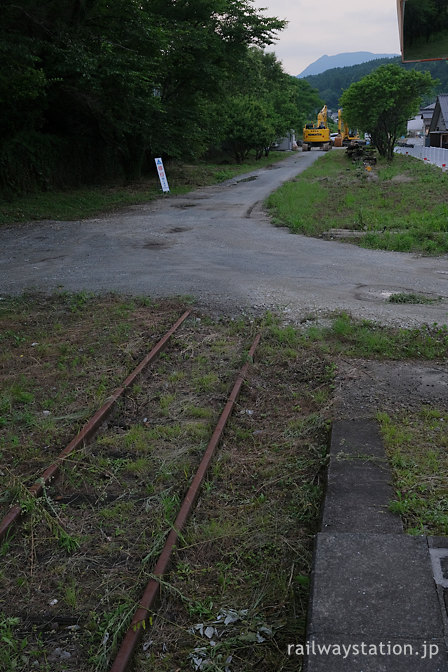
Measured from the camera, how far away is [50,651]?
9.99ft

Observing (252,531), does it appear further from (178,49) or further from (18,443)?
(178,49)

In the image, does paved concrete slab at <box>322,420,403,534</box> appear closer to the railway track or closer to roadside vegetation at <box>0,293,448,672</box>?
roadside vegetation at <box>0,293,448,672</box>

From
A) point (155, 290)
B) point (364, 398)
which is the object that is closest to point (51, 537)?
point (364, 398)

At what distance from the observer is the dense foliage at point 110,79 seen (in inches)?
696

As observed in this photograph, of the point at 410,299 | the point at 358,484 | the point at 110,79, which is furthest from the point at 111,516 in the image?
the point at 110,79

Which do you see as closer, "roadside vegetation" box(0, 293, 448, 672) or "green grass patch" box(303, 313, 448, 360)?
"roadside vegetation" box(0, 293, 448, 672)

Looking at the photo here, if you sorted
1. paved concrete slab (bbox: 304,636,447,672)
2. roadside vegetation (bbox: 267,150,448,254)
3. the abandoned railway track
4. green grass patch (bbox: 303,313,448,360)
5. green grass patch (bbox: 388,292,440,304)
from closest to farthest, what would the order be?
paved concrete slab (bbox: 304,636,447,672) → the abandoned railway track → green grass patch (bbox: 303,313,448,360) → green grass patch (bbox: 388,292,440,304) → roadside vegetation (bbox: 267,150,448,254)

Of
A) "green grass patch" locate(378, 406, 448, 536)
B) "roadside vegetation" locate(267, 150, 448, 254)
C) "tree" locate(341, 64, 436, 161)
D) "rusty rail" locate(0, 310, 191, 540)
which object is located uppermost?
"tree" locate(341, 64, 436, 161)

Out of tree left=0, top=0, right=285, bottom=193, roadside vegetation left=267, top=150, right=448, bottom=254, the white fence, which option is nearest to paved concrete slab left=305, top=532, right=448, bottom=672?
roadside vegetation left=267, top=150, right=448, bottom=254

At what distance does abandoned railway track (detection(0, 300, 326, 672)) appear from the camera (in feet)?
10.2

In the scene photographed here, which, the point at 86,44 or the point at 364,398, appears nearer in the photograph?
Answer: the point at 364,398

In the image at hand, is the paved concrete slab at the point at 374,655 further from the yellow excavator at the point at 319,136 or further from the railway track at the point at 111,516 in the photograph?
the yellow excavator at the point at 319,136

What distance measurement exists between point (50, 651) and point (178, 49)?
25.1 m

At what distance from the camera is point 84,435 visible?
496 cm
